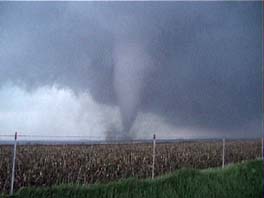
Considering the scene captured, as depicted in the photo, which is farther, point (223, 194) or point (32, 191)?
point (223, 194)

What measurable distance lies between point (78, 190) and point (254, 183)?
563cm

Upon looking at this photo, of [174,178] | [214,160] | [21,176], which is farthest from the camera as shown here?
[214,160]

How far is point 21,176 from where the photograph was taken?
1145 cm

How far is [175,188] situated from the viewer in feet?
29.4

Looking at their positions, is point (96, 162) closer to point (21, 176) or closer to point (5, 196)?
point (21, 176)

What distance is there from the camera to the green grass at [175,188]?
8.02 m

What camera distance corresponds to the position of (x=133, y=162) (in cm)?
1641

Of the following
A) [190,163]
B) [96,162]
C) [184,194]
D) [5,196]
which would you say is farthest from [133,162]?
[5,196]

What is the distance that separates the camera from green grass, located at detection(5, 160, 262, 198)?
316 inches

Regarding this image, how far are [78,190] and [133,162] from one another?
27.5 ft

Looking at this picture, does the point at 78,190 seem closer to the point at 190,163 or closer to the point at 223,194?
the point at 223,194

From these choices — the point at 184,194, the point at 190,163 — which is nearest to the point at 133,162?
the point at 190,163

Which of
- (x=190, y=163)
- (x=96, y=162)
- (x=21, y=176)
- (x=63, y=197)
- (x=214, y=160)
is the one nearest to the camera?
(x=63, y=197)

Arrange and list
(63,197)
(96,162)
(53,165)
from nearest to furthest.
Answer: (63,197), (53,165), (96,162)
